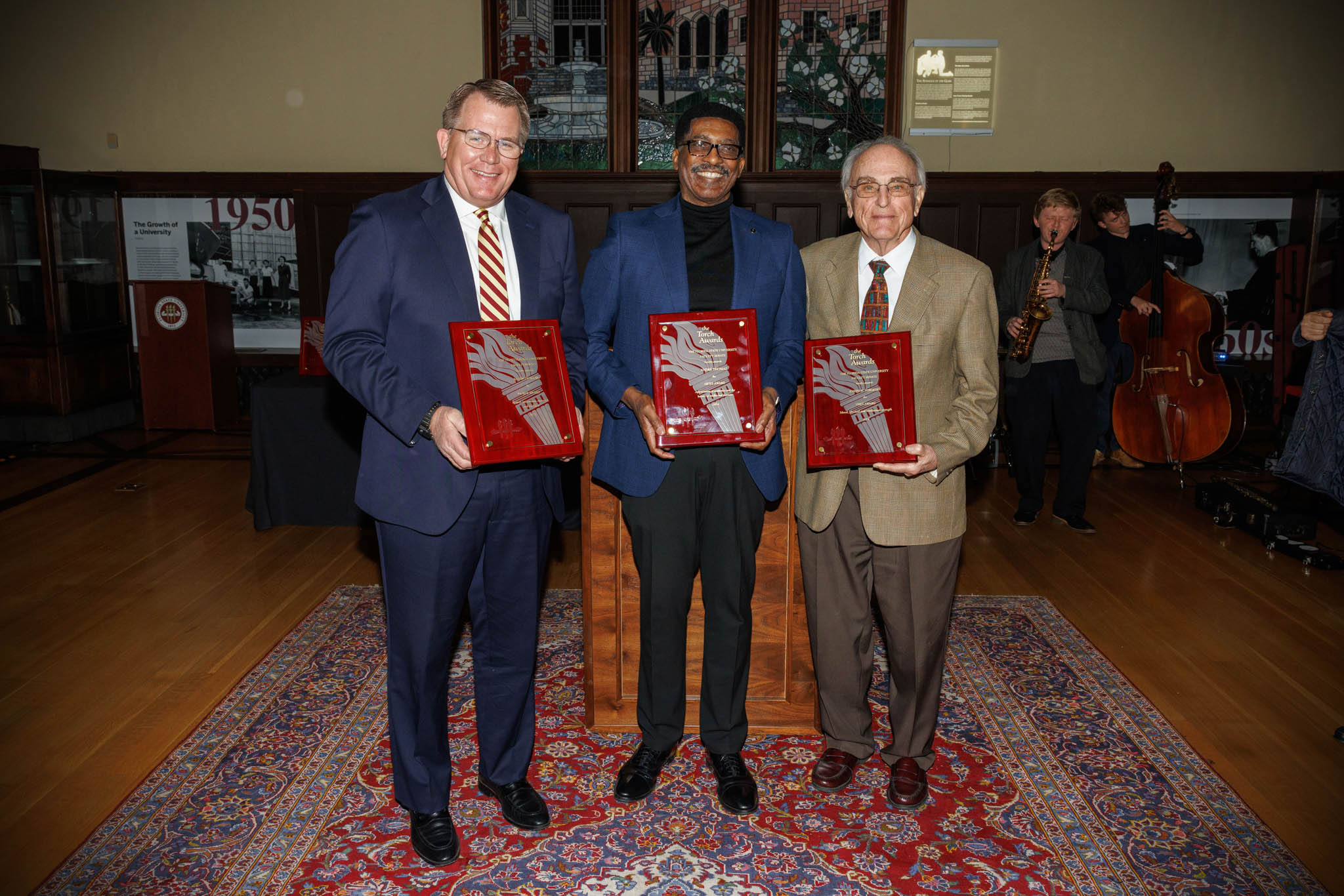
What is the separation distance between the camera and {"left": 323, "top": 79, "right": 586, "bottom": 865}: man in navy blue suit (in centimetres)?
214

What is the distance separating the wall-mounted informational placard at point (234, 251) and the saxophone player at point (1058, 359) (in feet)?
20.2

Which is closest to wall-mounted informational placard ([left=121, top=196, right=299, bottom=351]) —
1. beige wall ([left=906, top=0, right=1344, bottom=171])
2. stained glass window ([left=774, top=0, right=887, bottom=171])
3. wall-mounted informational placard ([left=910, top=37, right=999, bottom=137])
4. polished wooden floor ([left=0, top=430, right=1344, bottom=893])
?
polished wooden floor ([left=0, top=430, right=1344, bottom=893])

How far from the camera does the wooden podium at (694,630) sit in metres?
2.99

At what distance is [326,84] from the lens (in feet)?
26.3

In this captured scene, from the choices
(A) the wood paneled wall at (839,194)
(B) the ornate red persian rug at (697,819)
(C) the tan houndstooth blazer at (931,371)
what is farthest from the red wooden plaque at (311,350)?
(C) the tan houndstooth blazer at (931,371)

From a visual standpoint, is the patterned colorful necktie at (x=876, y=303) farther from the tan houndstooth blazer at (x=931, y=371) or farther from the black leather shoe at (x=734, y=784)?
the black leather shoe at (x=734, y=784)

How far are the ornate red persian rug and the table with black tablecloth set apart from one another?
204 centimetres

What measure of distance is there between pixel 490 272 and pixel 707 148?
628 millimetres

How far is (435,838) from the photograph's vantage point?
241 centimetres

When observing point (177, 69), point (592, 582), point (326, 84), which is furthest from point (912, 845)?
point (177, 69)

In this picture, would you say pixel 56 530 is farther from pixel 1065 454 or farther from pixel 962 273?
pixel 1065 454

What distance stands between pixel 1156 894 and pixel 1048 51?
7156 mm

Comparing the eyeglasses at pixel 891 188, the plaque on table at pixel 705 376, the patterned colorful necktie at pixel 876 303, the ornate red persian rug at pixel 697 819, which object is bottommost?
the ornate red persian rug at pixel 697 819

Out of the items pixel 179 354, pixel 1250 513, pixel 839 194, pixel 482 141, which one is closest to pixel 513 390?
pixel 482 141
